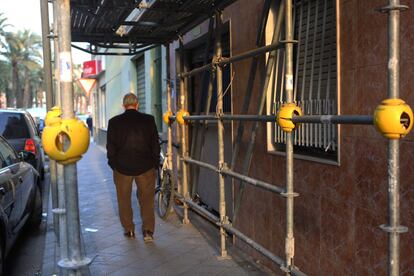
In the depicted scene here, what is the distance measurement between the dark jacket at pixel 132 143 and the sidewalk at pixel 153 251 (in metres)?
0.90

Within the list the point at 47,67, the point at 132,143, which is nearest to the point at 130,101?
the point at 132,143

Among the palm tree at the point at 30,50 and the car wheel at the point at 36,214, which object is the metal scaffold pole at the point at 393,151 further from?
the palm tree at the point at 30,50

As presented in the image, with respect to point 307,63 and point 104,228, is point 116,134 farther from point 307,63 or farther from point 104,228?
point 307,63

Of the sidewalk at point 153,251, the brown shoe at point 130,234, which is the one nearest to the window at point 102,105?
the sidewalk at point 153,251

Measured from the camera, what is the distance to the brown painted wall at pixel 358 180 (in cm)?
319

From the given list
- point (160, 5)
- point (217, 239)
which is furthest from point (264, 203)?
point (160, 5)

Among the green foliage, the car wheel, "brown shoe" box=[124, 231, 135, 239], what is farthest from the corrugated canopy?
the green foliage

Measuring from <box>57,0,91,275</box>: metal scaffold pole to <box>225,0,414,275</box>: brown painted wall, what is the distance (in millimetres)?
1837

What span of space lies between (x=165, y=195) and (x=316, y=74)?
373 centimetres

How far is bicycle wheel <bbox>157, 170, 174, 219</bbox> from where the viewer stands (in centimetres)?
729

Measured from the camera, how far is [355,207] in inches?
144

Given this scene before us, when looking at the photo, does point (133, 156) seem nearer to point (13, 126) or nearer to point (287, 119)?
point (287, 119)

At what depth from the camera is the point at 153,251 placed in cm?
581

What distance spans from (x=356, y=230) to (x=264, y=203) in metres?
1.60
